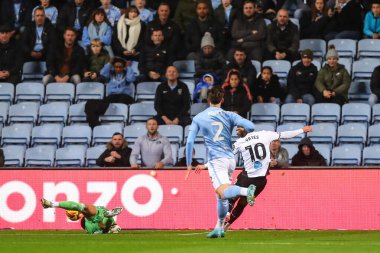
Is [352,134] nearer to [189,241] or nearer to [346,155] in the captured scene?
[346,155]

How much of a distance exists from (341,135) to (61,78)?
20.9 ft

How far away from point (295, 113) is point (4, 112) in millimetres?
6318

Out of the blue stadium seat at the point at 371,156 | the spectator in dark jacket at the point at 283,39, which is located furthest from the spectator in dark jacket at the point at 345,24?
the blue stadium seat at the point at 371,156

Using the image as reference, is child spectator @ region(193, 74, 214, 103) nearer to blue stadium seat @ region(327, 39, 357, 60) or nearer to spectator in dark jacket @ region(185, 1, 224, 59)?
spectator in dark jacket @ region(185, 1, 224, 59)

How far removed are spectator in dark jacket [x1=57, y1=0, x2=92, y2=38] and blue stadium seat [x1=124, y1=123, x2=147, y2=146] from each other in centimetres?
360

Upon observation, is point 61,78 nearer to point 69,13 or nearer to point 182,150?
point 69,13

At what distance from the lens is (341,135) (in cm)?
2262

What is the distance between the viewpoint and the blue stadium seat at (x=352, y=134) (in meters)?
22.5

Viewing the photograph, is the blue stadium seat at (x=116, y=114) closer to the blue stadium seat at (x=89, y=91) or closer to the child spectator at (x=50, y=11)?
the blue stadium seat at (x=89, y=91)

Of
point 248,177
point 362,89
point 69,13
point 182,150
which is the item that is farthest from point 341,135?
point 69,13

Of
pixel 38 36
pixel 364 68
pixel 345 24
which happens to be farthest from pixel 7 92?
pixel 364 68

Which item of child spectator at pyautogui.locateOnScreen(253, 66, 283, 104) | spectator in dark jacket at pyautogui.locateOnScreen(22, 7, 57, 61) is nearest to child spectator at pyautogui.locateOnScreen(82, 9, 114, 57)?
spectator in dark jacket at pyautogui.locateOnScreen(22, 7, 57, 61)

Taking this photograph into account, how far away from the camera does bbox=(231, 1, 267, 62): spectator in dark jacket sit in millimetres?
24469

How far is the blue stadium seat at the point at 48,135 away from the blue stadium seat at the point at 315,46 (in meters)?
5.49
